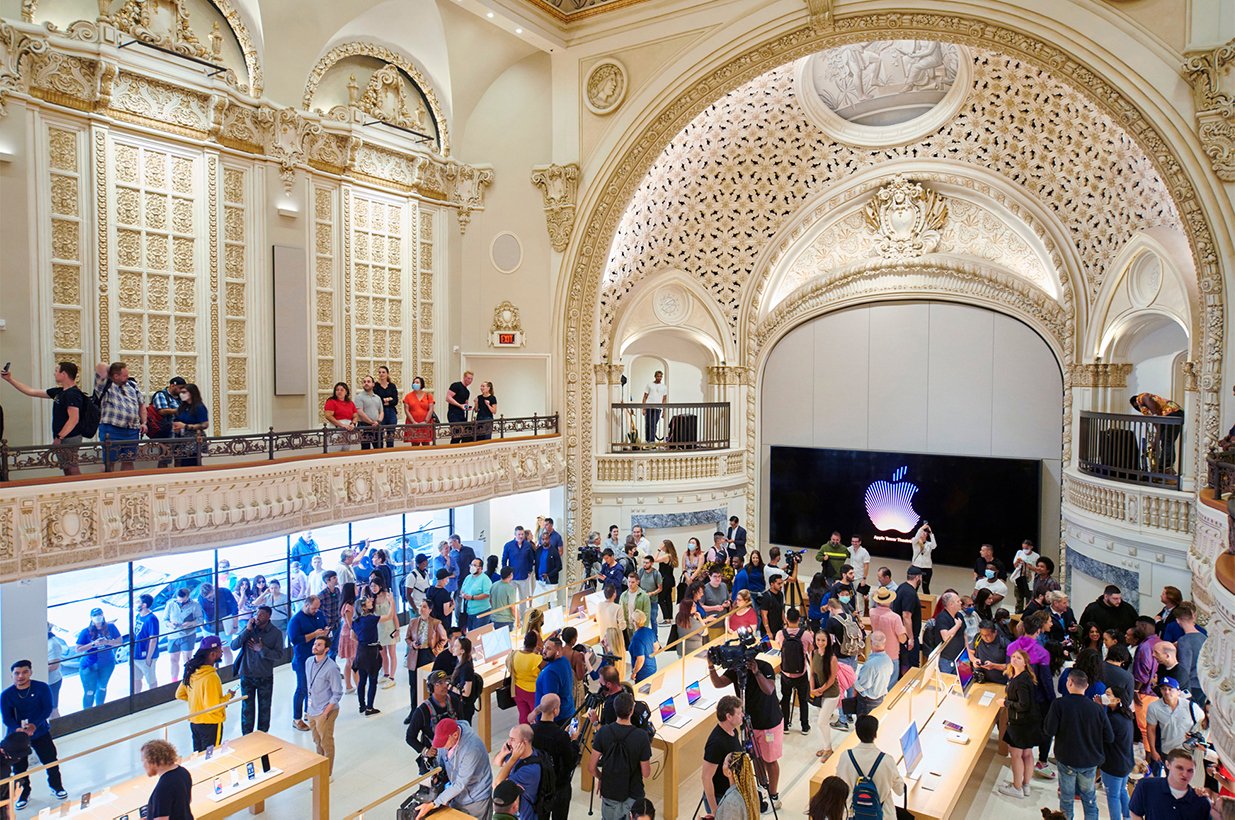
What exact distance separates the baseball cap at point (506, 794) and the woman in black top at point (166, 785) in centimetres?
200

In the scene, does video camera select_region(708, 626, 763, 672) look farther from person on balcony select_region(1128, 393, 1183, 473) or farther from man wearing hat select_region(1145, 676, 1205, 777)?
person on balcony select_region(1128, 393, 1183, 473)

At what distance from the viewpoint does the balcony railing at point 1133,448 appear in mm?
11430

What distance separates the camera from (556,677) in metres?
6.88

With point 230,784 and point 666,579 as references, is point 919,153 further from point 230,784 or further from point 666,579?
point 230,784

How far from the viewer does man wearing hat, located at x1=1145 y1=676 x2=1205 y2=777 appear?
634 centimetres

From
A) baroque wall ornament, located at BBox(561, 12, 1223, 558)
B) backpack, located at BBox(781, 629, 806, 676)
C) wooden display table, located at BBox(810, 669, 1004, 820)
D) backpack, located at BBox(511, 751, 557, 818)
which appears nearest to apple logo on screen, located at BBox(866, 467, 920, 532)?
baroque wall ornament, located at BBox(561, 12, 1223, 558)

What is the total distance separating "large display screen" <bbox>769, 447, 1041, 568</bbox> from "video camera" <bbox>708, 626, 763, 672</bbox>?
9.15 metres

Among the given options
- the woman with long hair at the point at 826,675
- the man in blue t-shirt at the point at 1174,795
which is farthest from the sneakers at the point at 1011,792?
the man in blue t-shirt at the point at 1174,795

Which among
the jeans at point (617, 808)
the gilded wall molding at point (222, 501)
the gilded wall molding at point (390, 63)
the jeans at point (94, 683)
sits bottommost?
the jeans at point (94, 683)

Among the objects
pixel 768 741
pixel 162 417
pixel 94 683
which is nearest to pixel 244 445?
pixel 162 417

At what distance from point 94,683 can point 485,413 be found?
257 inches

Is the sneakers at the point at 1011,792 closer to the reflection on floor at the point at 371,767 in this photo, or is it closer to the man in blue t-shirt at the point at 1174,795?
the reflection on floor at the point at 371,767

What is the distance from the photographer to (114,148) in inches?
409

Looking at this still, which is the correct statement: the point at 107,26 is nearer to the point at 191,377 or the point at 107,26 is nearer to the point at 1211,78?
the point at 191,377
